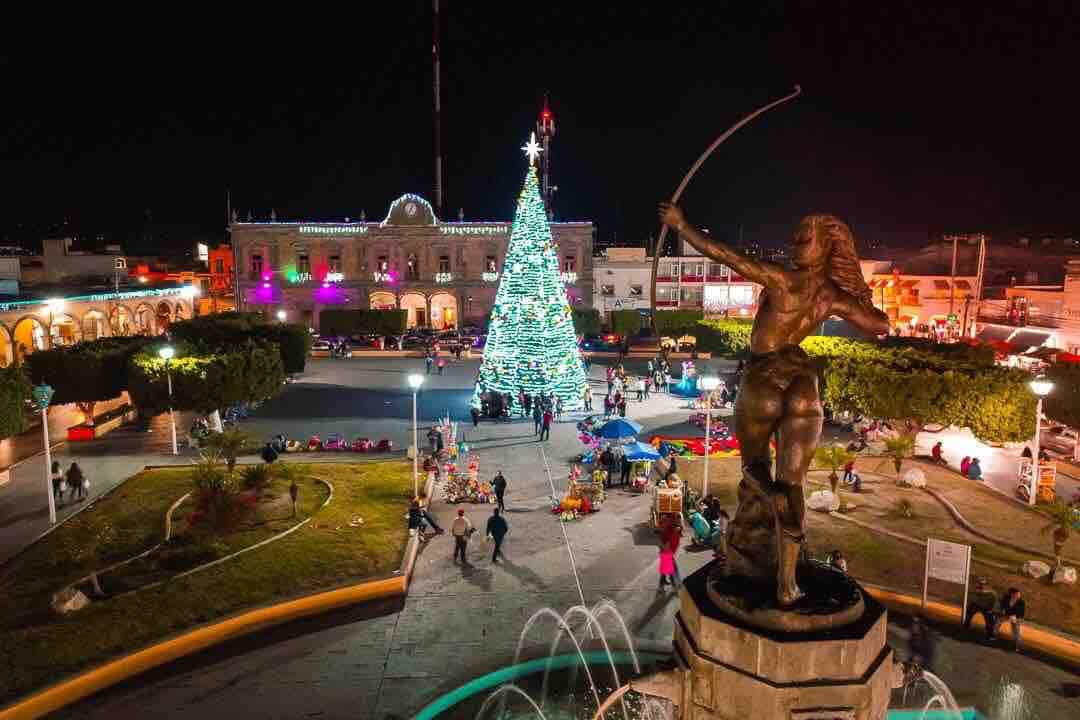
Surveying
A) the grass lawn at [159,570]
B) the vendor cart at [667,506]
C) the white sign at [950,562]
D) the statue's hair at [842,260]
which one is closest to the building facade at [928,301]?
the vendor cart at [667,506]

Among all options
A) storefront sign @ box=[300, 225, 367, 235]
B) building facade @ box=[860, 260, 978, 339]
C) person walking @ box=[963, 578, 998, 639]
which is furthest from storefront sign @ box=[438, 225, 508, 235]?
person walking @ box=[963, 578, 998, 639]

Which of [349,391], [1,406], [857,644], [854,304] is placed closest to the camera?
[857,644]

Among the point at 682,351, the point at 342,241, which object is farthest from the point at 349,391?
the point at 342,241

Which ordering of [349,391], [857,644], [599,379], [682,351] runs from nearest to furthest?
[857,644]
[349,391]
[599,379]
[682,351]

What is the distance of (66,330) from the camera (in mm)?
39469

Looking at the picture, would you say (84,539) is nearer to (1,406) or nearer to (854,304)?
(1,406)

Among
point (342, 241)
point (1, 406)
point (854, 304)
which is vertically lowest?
point (1, 406)

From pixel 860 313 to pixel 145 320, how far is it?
51.3m

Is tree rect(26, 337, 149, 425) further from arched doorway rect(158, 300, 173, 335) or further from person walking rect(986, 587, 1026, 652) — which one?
arched doorway rect(158, 300, 173, 335)

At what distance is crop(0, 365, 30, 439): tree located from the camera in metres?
18.6

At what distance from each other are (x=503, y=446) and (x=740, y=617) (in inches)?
687

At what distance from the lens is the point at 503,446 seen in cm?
2272

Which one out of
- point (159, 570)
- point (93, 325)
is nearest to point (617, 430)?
point (159, 570)

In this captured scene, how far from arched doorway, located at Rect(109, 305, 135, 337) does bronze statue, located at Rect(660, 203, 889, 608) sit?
1754 inches
